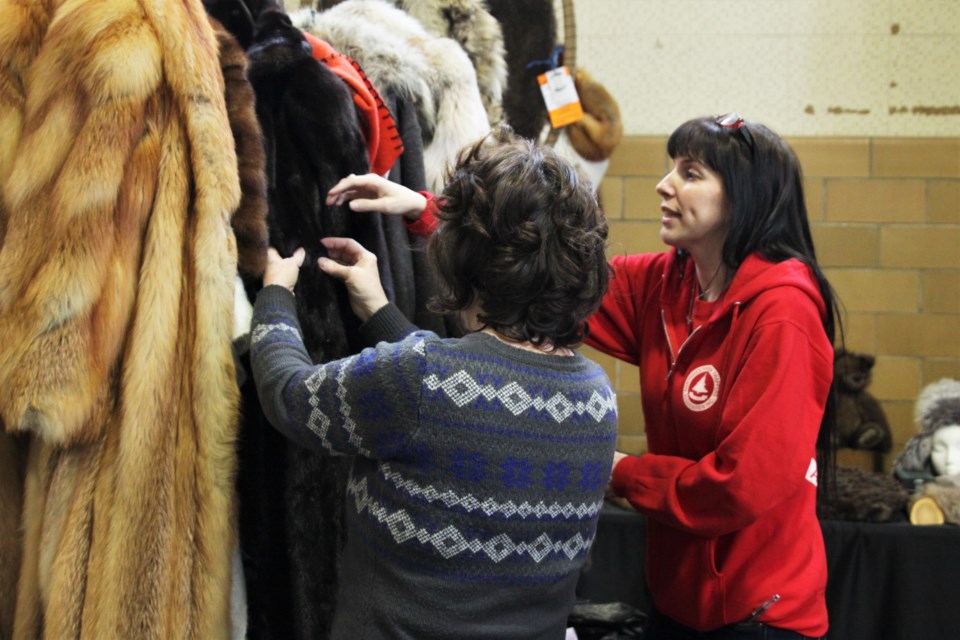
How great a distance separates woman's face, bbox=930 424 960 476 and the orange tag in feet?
5.09

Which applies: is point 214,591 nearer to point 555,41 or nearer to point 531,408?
point 531,408

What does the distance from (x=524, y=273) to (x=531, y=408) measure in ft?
0.57

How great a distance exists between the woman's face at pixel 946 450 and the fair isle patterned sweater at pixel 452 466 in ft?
6.63

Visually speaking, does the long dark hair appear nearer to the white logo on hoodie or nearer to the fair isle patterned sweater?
the white logo on hoodie

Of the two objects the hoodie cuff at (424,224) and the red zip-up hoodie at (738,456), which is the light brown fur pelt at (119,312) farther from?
the red zip-up hoodie at (738,456)

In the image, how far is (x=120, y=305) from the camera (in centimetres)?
128

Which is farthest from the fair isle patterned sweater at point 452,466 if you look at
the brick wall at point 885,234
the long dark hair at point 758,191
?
the brick wall at point 885,234

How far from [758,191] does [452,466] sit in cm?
84

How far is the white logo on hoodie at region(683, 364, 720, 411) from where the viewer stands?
1.62 meters

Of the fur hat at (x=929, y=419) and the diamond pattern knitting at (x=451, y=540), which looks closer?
the diamond pattern knitting at (x=451, y=540)

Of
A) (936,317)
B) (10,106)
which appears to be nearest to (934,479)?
(936,317)

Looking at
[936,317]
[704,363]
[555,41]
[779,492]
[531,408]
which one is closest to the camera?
[531,408]

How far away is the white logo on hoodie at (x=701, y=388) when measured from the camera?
1.62 m

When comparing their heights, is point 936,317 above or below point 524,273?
below
